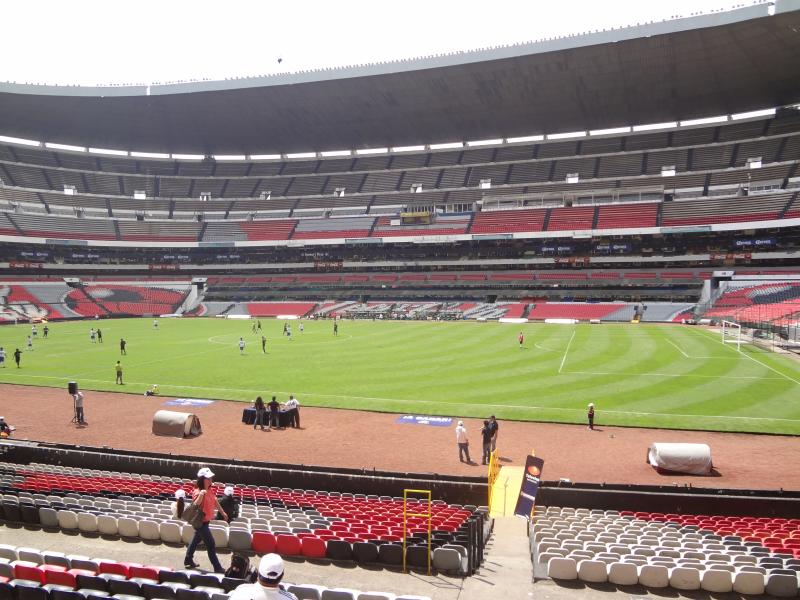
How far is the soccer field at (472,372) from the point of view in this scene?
25203 millimetres

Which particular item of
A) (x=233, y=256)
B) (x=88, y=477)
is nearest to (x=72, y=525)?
(x=88, y=477)

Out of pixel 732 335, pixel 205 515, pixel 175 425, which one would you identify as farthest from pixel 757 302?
pixel 205 515

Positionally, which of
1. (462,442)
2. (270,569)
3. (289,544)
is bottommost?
(289,544)

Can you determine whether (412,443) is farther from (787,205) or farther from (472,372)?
(787,205)

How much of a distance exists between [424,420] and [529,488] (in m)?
11.3

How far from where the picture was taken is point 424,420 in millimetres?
24016

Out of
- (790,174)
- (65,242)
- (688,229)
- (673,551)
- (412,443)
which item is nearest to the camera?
(673,551)

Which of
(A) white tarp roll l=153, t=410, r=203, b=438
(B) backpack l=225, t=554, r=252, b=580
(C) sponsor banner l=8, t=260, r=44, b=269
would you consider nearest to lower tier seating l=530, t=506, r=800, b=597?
(B) backpack l=225, t=554, r=252, b=580

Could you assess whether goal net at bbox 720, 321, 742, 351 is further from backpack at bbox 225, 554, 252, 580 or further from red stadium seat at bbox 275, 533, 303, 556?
backpack at bbox 225, 554, 252, 580

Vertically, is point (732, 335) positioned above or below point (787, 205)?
below

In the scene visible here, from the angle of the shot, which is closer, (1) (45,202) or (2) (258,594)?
(2) (258,594)

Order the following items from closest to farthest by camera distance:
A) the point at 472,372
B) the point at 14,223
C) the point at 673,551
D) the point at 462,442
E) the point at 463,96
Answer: the point at 673,551 < the point at 462,442 < the point at 472,372 < the point at 463,96 < the point at 14,223

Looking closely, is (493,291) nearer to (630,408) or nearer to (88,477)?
(630,408)

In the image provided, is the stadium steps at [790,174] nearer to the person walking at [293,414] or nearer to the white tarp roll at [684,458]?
the white tarp roll at [684,458]
